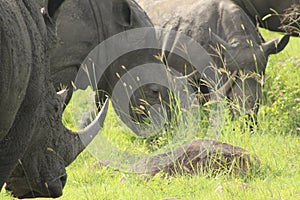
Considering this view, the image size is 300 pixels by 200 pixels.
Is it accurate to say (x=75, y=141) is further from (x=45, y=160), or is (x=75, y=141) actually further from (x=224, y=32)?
(x=224, y=32)

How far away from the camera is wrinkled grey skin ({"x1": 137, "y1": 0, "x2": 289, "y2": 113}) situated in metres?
9.23

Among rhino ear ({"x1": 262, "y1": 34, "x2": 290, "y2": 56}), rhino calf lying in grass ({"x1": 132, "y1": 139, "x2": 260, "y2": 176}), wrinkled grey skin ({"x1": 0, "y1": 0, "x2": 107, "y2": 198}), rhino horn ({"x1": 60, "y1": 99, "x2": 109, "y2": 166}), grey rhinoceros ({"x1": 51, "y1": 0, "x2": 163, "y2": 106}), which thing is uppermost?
wrinkled grey skin ({"x1": 0, "y1": 0, "x2": 107, "y2": 198})

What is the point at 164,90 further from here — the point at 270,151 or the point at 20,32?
the point at 20,32

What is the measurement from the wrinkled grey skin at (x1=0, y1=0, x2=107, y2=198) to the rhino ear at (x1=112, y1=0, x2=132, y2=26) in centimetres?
273

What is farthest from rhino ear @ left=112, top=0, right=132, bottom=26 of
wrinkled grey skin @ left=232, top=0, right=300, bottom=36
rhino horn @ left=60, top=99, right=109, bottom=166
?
rhino horn @ left=60, top=99, right=109, bottom=166

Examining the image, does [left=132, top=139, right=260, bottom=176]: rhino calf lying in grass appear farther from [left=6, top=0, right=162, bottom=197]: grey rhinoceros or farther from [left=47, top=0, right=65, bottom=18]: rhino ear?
[left=47, top=0, right=65, bottom=18]: rhino ear

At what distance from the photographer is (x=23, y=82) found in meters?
4.20

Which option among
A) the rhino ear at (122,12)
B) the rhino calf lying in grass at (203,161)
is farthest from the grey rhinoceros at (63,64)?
the rhino calf lying in grass at (203,161)

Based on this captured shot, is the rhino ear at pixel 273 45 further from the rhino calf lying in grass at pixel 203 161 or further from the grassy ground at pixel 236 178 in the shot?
the rhino calf lying in grass at pixel 203 161

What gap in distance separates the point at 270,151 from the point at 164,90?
146cm

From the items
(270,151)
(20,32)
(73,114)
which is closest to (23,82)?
(20,32)

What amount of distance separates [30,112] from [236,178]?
2.62m

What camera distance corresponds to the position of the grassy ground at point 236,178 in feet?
20.6

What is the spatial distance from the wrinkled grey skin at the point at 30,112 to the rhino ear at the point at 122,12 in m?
2.73
